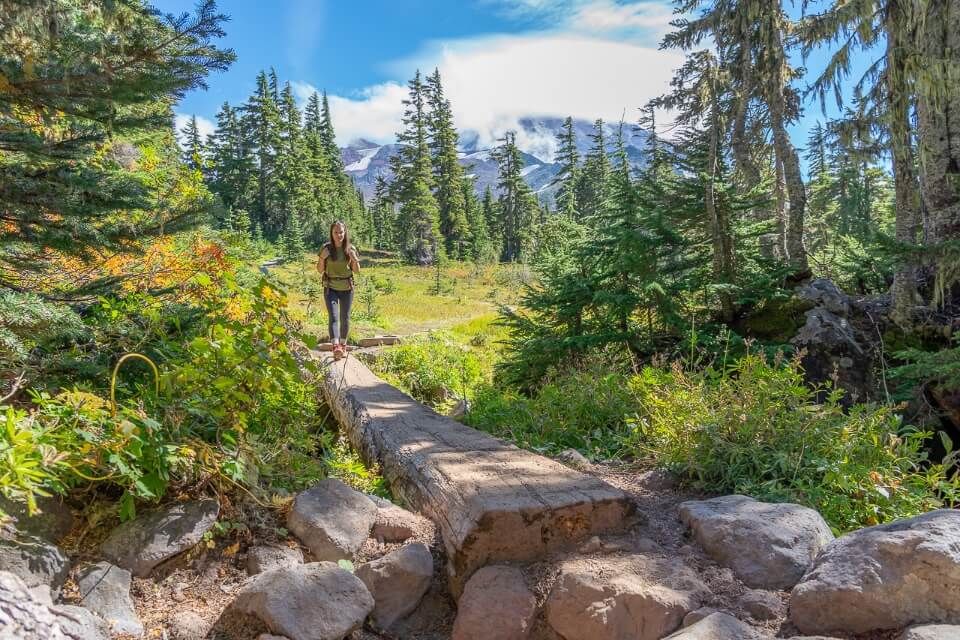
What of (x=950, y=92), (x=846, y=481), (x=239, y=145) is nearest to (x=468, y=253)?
(x=239, y=145)

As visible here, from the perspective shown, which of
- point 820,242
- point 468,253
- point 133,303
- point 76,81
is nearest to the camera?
point 76,81

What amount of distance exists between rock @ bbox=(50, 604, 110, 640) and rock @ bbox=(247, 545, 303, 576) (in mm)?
731

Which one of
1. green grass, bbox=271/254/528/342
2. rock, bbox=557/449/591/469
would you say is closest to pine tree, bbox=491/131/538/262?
green grass, bbox=271/254/528/342

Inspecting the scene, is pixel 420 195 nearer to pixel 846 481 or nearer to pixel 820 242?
pixel 820 242

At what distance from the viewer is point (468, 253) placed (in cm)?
5475

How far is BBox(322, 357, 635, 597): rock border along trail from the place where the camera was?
275 centimetres

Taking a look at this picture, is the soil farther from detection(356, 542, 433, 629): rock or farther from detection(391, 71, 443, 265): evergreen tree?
detection(391, 71, 443, 265): evergreen tree

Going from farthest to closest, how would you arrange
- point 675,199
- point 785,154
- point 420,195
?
1. point 420,195
2. point 785,154
3. point 675,199

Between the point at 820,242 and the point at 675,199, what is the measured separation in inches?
795

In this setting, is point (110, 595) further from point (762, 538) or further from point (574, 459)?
point (574, 459)

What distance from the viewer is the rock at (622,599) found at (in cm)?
234

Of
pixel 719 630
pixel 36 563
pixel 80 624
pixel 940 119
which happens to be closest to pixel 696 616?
pixel 719 630

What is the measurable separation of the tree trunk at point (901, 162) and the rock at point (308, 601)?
28.4 ft

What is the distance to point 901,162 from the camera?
9.59m
